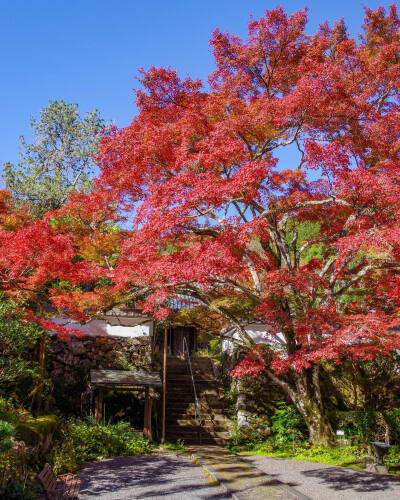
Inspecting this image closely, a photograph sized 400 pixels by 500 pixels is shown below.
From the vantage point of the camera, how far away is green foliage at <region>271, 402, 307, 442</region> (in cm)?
1213

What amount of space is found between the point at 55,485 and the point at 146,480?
2.57 metres

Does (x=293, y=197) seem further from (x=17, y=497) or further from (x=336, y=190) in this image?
(x=17, y=497)

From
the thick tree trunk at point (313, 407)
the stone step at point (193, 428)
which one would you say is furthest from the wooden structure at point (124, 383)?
the thick tree trunk at point (313, 407)

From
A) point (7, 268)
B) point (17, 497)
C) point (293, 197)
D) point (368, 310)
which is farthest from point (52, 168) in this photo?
point (17, 497)

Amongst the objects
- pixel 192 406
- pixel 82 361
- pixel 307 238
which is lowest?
pixel 192 406

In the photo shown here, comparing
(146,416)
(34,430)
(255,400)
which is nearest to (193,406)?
(255,400)

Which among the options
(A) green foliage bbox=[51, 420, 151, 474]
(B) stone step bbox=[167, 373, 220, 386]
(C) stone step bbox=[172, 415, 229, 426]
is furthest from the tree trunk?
(B) stone step bbox=[167, 373, 220, 386]

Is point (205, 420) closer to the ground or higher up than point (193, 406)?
closer to the ground

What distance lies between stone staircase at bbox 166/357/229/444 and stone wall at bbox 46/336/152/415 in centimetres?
150

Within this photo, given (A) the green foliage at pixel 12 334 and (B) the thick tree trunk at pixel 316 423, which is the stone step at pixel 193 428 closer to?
(B) the thick tree trunk at pixel 316 423

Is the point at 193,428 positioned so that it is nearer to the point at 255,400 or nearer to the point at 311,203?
the point at 255,400

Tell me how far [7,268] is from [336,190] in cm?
752

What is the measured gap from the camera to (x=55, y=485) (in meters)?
6.15

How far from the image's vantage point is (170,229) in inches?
384
